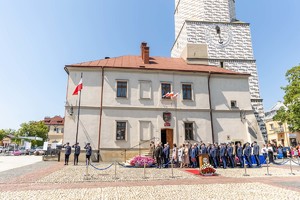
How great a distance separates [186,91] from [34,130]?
54.0 meters

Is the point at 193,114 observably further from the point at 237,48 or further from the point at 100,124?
the point at 237,48

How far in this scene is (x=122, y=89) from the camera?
19812mm

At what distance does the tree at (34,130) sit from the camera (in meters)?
59.3

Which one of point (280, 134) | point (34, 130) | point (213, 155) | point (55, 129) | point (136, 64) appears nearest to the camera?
point (213, 155)

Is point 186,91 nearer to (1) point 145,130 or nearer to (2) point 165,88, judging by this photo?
(2) point 165,88

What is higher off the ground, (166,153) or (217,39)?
(217,39)

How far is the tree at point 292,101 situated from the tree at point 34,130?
58237mm

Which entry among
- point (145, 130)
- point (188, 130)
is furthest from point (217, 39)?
point (145, 130)

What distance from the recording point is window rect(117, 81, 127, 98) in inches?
774

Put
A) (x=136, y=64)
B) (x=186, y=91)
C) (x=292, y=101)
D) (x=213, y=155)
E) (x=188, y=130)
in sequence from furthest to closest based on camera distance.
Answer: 1. (x=292, y=101)
2. (x=136, y=64)
3. (x=186, y=91)
4. (x=188, y=130)
5. (x=213, y=155)

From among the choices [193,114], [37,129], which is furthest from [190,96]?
[37,129]

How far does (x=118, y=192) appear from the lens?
7.09 metres

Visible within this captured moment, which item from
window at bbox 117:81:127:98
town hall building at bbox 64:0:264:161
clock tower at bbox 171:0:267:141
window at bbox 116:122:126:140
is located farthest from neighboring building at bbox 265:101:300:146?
window at bbox 117:81:127:98

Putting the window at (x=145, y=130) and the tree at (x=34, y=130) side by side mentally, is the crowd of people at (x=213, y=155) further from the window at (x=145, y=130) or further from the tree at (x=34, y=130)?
the tree at (x=34, y=130)
